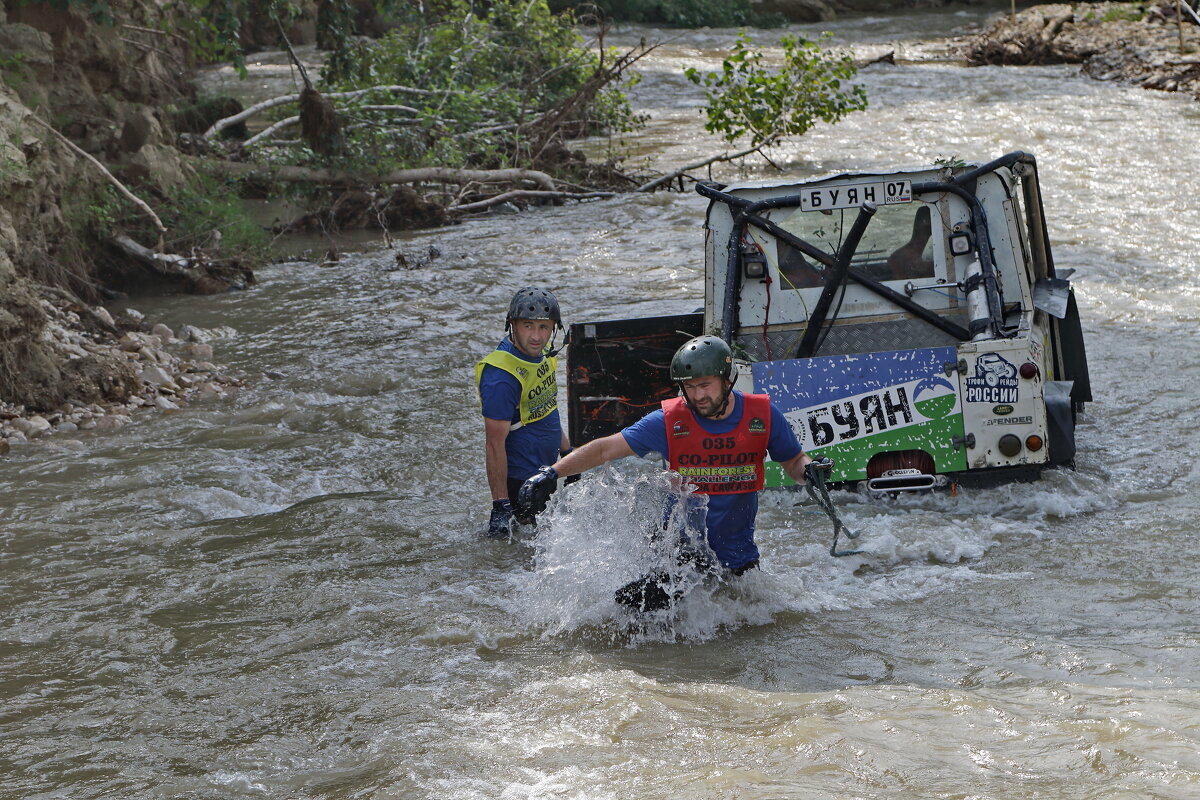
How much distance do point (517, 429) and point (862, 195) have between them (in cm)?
277

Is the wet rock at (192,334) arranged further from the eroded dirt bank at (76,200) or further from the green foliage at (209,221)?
the green foliage at (209,221)

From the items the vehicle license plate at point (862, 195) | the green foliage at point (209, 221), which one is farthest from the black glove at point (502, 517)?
the green foliage at point (209, 221)

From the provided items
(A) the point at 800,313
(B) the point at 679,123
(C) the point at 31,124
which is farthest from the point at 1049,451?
(B) the point at 679,123

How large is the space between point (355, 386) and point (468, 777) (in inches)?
276

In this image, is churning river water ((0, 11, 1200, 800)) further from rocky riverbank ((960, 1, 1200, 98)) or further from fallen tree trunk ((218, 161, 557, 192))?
rocky riverbank ((960, 1, 1200, 98))

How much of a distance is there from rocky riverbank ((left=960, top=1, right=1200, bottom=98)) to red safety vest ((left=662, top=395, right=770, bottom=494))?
23.7 metres

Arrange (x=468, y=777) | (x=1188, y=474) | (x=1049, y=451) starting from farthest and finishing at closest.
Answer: (x=1188, y=474)
(x=1049, y=451)
(x=468, y=777)

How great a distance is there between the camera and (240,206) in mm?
17859

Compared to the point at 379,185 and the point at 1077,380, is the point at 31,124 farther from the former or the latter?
the point at 1077,380

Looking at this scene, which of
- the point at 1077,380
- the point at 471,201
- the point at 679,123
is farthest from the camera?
the point at 679,123

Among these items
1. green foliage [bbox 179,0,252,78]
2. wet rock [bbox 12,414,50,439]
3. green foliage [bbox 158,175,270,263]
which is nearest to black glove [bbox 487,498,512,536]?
wet rock [bbox 12,414,50,439]

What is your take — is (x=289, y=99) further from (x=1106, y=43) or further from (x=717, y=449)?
(x=1106, y=43)

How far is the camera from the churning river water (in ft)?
15.6

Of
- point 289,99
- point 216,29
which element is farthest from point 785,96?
point 216,29
